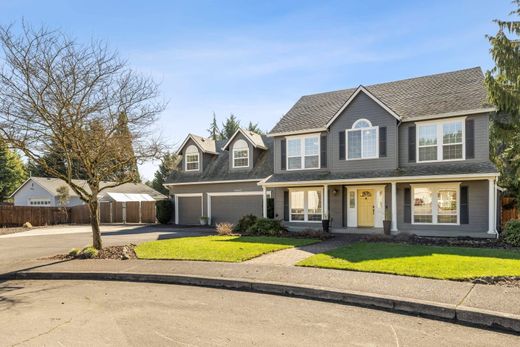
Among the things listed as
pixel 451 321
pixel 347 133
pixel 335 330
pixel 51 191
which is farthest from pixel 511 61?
pixel 51 191

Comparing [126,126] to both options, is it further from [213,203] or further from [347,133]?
[213,203]

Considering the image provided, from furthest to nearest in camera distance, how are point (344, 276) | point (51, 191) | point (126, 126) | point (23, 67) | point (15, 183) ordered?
point (15, 183), point (51, 191), point (126, 126), point (23, 67), point (344, 276)

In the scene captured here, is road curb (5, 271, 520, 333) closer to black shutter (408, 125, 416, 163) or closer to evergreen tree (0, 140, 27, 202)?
black shutter (408, 125, 416, 163)

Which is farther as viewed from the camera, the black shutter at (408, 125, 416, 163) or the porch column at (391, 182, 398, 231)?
the black shutter at (408, 125, 416, 163)

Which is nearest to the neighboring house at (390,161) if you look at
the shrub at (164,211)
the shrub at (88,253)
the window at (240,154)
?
the window at (240,154)

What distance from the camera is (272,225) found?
18469 millimetres

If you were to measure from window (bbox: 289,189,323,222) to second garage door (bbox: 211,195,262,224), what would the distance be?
3376 millimetres

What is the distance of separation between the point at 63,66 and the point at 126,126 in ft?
8.82

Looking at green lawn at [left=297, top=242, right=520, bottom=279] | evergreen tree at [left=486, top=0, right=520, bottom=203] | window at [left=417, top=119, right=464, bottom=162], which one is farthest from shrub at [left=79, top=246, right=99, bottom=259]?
evergreen tree at [left=486, top=0, right=520, bottom=203]

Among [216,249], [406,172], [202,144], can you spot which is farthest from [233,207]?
[216,249]

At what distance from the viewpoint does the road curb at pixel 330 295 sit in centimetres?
575

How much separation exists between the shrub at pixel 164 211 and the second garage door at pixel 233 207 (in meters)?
4.08

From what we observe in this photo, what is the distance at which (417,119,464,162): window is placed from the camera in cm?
Result: 1714

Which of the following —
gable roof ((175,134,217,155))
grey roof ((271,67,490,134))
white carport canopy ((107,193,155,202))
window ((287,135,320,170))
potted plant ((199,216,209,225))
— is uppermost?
grey roof ((271,67,490,134))
